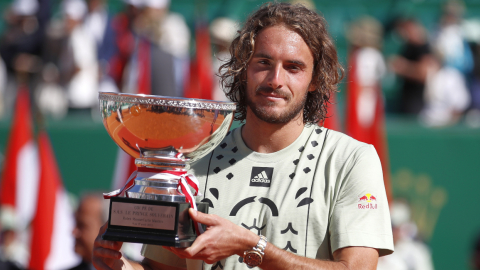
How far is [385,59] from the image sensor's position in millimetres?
8414

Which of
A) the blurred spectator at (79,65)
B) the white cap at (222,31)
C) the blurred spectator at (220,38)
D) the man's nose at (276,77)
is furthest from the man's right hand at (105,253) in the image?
the blurred spectator at (79,65)

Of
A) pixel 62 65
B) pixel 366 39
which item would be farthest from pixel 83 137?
pixel 366 39

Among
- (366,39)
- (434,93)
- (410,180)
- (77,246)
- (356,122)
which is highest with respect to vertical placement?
(366,39)

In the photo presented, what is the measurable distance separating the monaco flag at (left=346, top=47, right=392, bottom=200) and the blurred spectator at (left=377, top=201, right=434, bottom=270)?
39 centimetres

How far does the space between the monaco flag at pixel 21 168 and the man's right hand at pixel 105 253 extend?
4.41m

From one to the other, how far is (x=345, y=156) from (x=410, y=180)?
4.64m

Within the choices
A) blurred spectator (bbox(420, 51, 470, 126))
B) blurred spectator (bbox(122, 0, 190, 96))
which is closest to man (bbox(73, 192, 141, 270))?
blurred spectator (bbox(122, 0, 190, 96))

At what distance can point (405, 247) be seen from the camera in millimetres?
6320

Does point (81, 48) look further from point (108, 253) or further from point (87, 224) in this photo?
point (108, 253)

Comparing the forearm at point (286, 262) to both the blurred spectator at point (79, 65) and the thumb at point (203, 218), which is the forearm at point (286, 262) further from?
the blurred spectator at point (79, 65)

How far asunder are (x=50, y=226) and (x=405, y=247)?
3.59m

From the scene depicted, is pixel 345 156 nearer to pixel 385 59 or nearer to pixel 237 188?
pixel 237 188

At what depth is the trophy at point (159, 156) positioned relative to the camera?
2.09 meters

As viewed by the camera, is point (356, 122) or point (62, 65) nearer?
point (356, 122)
